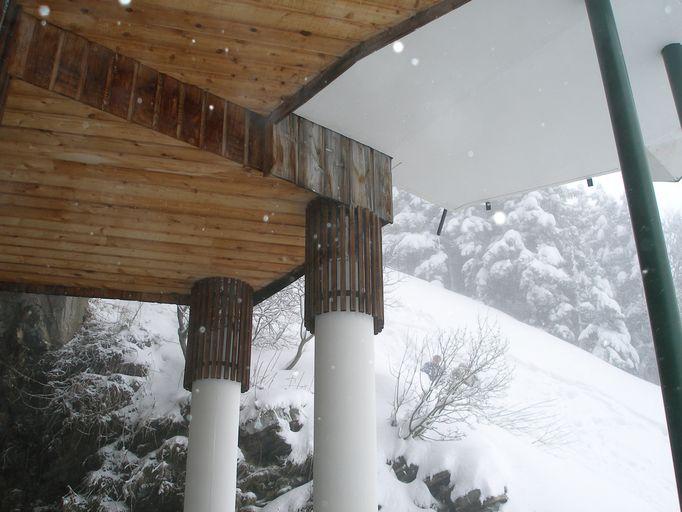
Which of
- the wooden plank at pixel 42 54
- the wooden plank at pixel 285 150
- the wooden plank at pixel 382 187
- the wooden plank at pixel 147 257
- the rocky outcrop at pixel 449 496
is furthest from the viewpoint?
the rocky outcrop at pixel 449 496

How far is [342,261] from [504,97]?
68.9 inches

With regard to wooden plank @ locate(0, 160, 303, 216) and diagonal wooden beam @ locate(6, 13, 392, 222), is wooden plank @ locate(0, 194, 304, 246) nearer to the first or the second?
wooden plank @ locate(0, 160, 303, 216)

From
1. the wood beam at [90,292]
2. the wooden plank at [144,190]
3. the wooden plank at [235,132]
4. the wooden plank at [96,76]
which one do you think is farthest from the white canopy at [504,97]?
the wood beam at [90,292]

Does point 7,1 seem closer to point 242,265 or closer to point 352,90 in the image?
point 352,90

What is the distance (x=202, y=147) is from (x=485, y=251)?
24531mm

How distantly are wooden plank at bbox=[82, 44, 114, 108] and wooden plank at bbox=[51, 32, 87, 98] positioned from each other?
0.04 metres

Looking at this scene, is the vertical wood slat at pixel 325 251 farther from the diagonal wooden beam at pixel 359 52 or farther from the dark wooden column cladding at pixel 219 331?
the dark wooden column cladding at pixel 219 331

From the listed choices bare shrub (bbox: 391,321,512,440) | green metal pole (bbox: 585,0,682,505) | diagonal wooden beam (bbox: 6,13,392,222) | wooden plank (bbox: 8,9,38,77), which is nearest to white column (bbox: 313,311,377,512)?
diagonal wooden beam (bbox: 6,13,392,222)

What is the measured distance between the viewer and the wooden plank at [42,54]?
3770 millimetres

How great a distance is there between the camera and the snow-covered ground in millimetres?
10836

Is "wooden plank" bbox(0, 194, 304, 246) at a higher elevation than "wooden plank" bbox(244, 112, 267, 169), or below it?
below

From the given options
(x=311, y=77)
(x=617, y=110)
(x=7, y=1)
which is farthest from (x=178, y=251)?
(x=617, y=110)

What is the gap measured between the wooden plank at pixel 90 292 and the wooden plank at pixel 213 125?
2514mm

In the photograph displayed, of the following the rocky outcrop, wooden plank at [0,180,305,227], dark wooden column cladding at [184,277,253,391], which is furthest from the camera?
the rocky outcrop
